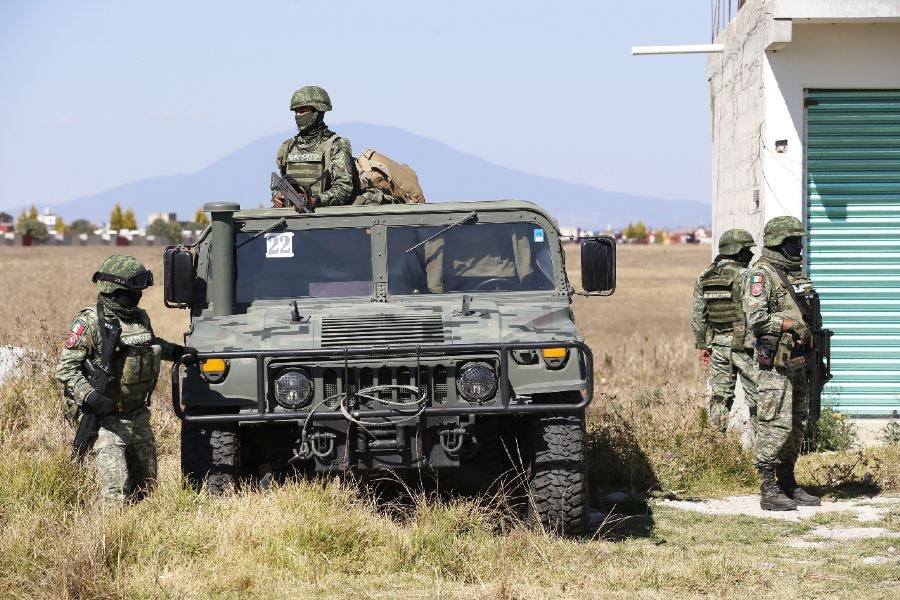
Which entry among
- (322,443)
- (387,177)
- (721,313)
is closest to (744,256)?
(721,313)

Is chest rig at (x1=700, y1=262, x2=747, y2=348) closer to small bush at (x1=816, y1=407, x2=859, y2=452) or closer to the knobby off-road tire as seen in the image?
small bush at (x1=816, y1=407, x2=859, y2=452)

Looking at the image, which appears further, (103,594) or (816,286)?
(816,286)

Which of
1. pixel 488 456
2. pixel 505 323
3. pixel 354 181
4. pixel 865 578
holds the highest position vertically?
Result: pixel 354 181

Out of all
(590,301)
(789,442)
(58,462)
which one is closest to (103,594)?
(58,462)

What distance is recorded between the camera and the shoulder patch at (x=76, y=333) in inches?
267

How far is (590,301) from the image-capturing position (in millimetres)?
37312

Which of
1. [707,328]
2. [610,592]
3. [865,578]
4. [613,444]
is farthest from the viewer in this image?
[707,328]

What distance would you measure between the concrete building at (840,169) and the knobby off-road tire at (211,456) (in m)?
5.26

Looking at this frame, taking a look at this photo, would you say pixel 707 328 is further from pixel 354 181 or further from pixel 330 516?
pixel 330 516

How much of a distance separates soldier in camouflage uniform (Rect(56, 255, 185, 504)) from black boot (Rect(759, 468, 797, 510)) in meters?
3.69

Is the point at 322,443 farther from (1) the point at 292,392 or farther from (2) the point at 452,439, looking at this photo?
(2) the point at 452,439

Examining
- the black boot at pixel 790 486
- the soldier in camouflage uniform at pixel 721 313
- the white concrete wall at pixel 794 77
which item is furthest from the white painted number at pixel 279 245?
the white concrete wall at pixel 794 77

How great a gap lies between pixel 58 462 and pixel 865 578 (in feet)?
13.6

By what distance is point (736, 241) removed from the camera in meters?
10.4
